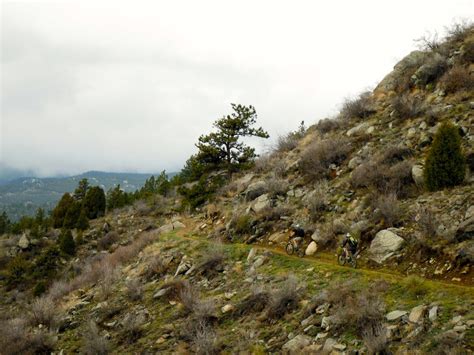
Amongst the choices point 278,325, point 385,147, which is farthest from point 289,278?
point 385,147

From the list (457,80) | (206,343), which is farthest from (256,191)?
(206,343)

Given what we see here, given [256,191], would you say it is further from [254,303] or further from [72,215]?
[72,215]

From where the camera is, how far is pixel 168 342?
447 inches

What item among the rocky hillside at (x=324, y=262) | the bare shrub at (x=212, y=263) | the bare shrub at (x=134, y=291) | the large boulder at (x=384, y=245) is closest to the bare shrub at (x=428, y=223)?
the rocky hillside at (x=324, y=262)

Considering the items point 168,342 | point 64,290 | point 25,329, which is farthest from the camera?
point 64,290

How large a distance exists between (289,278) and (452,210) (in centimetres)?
572

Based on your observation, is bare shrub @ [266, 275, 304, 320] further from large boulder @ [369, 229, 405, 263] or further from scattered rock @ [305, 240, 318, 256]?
scattered rock @ [305, 240, 318, 256]

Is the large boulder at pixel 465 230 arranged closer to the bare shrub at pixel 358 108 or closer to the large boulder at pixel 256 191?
the large boulder at pixel 256 191

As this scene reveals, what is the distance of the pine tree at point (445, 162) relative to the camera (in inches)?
519

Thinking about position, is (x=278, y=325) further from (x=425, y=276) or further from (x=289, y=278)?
(x=425, y=276)

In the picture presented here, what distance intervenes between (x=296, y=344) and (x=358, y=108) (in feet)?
63.7

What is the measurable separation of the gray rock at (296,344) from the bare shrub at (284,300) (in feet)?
4.82

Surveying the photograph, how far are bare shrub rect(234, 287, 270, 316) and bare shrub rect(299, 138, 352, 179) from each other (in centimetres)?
956

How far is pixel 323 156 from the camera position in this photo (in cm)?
2086
